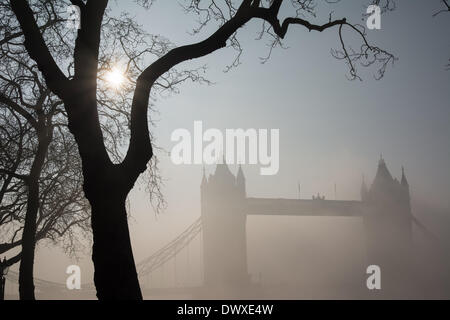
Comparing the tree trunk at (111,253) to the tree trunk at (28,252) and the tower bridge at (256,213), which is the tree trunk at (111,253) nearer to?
the tree trunk at (28,252)

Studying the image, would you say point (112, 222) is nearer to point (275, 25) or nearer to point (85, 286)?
point (275, 25)

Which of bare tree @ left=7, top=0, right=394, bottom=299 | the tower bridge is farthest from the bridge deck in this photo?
bare tree @ left=7, top=0, right=394, bottom=299

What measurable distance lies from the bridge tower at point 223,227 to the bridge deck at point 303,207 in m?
3.13

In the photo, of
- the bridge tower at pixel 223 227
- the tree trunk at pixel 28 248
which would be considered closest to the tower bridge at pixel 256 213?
the bridge tower at pixel 223 227

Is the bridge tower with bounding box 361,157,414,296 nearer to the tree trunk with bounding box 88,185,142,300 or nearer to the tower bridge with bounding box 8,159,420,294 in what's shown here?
the tower bridge with bounding box 8,159,420,294

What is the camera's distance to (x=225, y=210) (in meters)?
69.1

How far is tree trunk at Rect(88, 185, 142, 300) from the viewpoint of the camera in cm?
377

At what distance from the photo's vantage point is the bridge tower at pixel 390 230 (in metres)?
87.6

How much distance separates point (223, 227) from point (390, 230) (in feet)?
110

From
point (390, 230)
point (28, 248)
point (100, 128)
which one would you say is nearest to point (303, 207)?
point (390, 230)

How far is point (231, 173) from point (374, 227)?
30843 mm

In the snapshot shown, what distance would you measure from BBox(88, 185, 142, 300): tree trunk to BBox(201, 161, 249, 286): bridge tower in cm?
6497

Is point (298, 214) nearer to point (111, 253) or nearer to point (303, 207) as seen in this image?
point (303, 207)

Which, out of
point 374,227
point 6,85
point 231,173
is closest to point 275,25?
point 6,85
